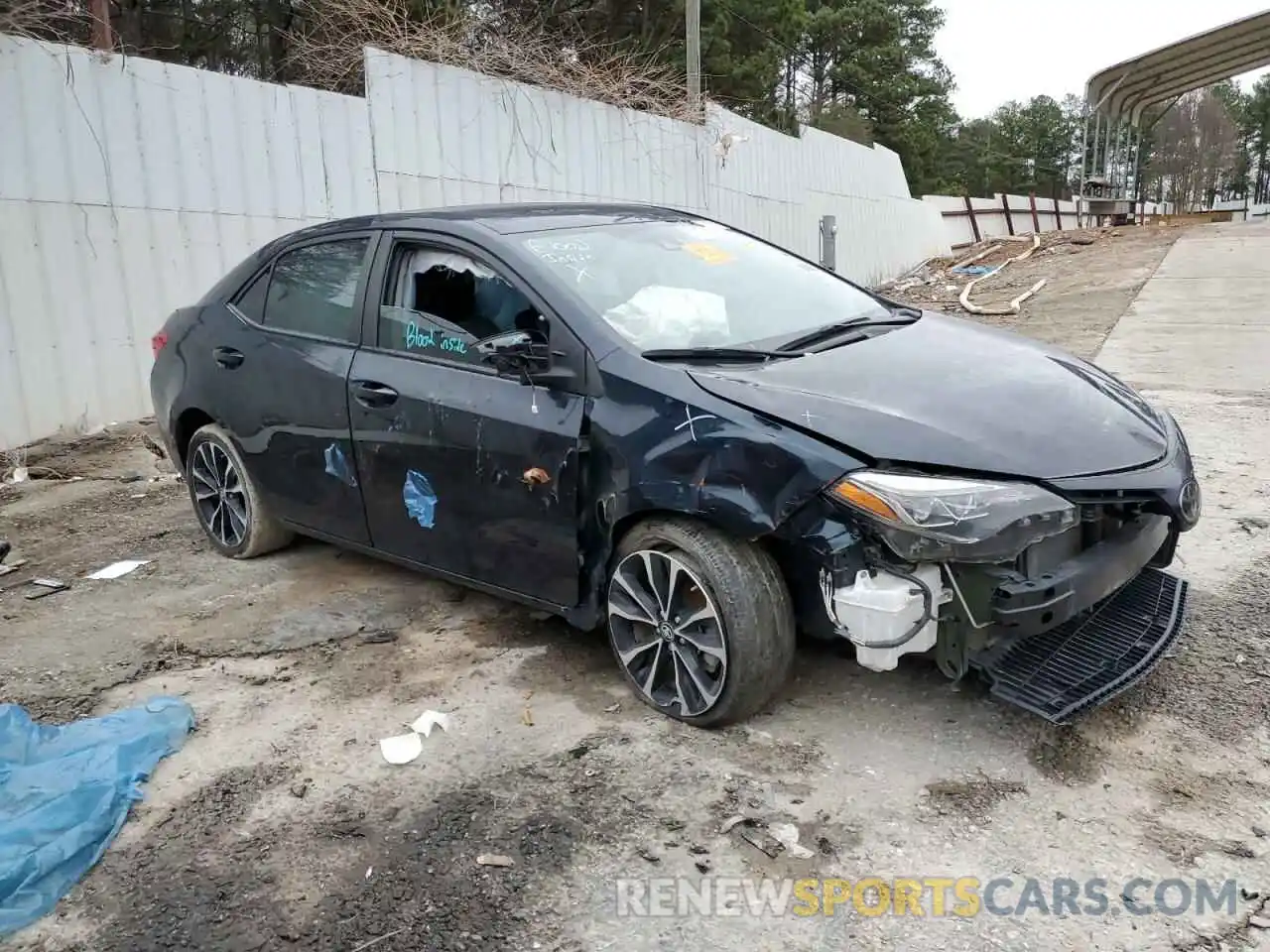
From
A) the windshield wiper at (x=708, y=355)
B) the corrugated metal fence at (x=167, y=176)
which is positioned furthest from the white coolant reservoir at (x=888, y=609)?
the corrugated metal fence at (x=167, y=176)

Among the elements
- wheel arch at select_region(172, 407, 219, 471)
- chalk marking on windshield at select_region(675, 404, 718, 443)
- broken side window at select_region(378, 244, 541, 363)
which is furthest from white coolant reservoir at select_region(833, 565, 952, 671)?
wheel arch at select_region(172, 407, 219, 471)

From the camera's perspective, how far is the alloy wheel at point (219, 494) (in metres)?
4.74

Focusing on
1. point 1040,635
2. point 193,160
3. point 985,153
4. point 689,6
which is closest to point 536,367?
point 1040,635

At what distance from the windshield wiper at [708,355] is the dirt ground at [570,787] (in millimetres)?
1092

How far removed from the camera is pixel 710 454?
2900 mm

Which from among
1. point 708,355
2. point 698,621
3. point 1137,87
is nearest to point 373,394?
point 708,355

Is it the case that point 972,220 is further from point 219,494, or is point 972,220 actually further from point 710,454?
point 710,454

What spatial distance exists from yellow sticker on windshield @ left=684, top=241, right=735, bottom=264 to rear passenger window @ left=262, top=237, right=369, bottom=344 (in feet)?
4.27

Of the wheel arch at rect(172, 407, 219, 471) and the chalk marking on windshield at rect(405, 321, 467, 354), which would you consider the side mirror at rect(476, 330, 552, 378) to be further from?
the wheel arch at rect(172, 407, 219, 471)

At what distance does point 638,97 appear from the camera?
11.9 meters

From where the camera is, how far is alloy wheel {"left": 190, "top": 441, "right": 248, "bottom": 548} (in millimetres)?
4742

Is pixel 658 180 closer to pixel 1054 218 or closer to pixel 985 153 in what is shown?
pixel 1054 218

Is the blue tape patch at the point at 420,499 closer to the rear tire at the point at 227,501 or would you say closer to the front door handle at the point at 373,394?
the front door handle at the point at 373,394

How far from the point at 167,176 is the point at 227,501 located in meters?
3.66
